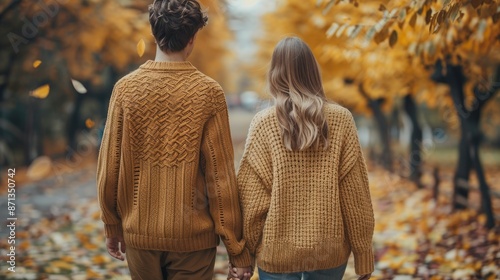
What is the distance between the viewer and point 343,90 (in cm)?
1662

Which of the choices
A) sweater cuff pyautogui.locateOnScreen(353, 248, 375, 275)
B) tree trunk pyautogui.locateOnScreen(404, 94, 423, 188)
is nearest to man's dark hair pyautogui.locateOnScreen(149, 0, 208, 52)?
sweater cuff pyautogui.locateOnScreen(353, 248, 375, 275)

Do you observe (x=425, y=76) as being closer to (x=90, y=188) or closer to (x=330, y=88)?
(x=330, y=88)

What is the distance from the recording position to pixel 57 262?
6367 millimetres

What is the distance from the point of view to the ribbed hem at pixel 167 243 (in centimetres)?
285

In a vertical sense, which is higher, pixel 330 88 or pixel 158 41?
pixel 158 41

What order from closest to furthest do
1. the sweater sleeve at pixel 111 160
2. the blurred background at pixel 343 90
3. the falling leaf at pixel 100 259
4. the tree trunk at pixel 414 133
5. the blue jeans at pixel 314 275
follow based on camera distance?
the sweater sleeve at pixel 111 160, the blue jeans at pixel 314 275, the blurred background at pixel 343 90, the falling leaf at pixel 100 259, the tree trunk at pixel 414 133

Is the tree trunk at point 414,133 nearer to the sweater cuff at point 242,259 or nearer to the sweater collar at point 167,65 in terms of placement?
the sweater cuff at point 242,259

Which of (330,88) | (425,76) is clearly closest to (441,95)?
(425,76)

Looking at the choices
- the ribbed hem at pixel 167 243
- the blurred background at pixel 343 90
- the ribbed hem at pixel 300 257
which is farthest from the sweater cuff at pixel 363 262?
the blurred background at pixel 343 90

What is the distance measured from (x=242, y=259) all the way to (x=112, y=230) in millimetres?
661

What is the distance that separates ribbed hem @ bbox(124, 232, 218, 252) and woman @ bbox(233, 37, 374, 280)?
0.27 meters

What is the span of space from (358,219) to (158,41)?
1.30m

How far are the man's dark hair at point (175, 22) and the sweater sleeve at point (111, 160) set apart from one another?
1.09ft

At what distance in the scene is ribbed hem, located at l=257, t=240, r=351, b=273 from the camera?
293cm
